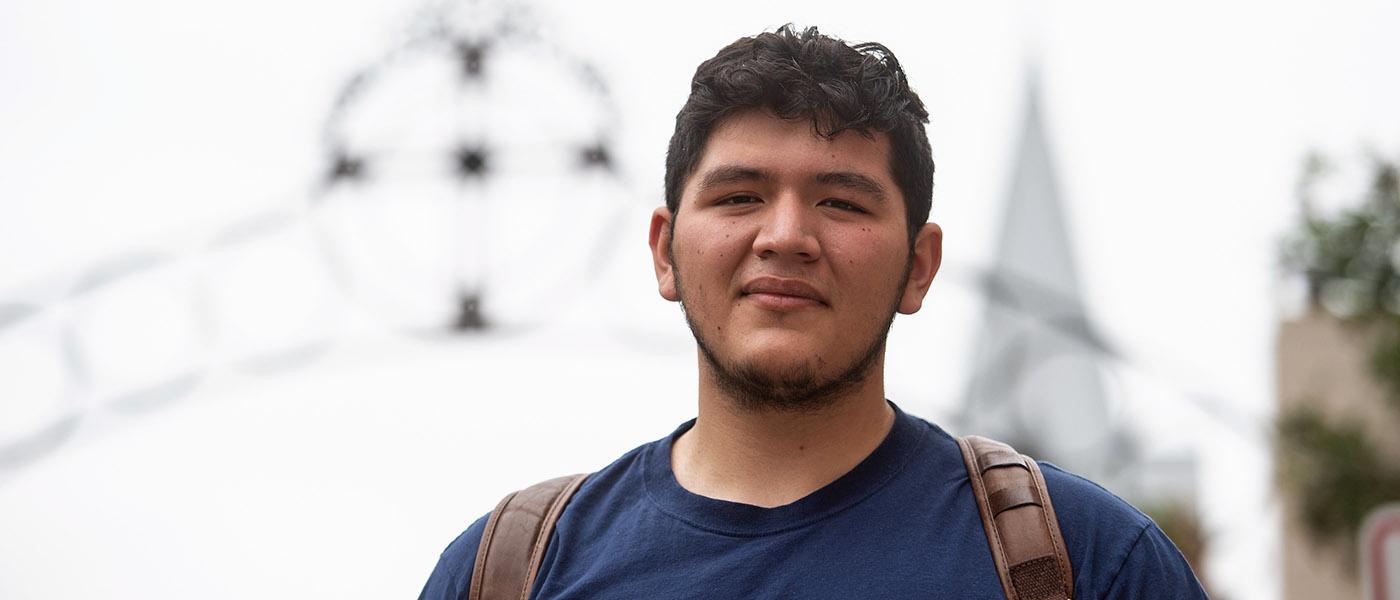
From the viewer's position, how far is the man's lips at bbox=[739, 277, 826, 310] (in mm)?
2744

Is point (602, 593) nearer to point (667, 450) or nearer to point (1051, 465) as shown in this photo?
point (667, 450)

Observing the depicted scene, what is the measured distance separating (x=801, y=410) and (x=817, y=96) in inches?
21.8

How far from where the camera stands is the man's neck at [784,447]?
2.84 m

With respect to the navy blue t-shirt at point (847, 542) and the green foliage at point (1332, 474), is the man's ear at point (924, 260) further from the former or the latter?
the green foliage at point (1332, 474)

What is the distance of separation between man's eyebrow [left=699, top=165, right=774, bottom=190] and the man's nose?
7 cm

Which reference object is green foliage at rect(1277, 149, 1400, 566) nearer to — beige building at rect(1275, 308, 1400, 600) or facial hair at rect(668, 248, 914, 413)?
beige building at rect(1275, 308, 1400, 600)

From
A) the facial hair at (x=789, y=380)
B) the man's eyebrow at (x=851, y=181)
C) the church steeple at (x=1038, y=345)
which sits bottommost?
the church steeple at (x=1038, y=345)

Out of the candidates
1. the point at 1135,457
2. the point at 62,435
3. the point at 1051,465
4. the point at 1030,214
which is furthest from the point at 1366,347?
the point at 1030,214

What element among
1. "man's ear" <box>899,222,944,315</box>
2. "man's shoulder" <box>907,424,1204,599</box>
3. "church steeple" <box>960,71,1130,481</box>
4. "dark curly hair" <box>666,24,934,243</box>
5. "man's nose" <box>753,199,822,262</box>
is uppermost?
"dark curly hair" <box>666,24,934,243</box>

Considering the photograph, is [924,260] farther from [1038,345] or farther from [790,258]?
[1038,345]

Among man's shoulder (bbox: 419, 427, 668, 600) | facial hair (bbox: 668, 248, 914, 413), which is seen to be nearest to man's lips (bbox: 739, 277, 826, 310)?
facial hair (bbox: 668, 248, 914, 413)

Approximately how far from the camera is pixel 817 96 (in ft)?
9.40

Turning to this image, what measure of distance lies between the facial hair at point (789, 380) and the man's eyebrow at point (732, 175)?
19 centimetres

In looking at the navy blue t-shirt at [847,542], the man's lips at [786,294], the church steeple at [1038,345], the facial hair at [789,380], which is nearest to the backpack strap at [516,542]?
the navy blue t-shirt at [847,542]
